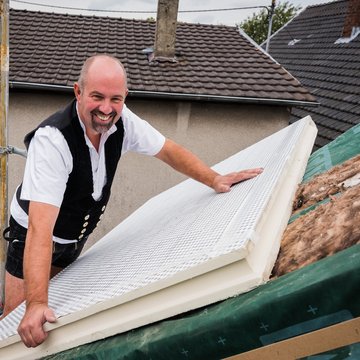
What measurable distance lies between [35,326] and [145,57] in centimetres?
687

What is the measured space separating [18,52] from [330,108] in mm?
5981

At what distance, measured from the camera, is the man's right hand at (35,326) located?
55.0 inches

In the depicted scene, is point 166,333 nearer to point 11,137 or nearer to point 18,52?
point 11,137

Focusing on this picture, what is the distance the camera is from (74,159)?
6.12 feet

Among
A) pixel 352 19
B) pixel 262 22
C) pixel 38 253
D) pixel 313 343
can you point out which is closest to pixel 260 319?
pixel 313 343

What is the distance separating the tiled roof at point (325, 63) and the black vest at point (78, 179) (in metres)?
5.67

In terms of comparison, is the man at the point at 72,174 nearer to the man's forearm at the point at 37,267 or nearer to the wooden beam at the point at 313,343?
the man's forearm at the point at 37,267

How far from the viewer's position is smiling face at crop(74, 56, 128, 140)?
5.82 feet

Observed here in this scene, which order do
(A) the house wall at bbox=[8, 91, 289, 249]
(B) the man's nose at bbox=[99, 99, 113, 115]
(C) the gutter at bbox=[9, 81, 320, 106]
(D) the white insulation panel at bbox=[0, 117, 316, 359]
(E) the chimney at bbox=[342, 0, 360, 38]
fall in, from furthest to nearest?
(E) the chimney at bbox=[342, 0, 360, 38] < (A) the house wall at bbox=[8, 91, 289, 249] < (C) the gutter at bbox=[9, 81, 320, 106] < (B) the man's nose at bbox=[99, 99, 113, 115] < (D) the white insulation panel at bbox=[0, 117, 316, 359]

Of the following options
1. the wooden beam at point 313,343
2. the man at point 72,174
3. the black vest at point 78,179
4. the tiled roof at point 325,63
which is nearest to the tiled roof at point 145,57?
the tiled roof at point 325,63

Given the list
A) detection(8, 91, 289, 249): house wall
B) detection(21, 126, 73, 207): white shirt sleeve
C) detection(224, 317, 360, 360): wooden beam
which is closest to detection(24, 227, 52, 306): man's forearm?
detection(21, 126, 73, 207): white shirt sleeve

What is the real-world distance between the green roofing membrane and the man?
0.39 metres

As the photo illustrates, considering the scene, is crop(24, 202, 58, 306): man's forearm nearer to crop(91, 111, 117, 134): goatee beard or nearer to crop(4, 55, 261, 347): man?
crop(4, 55, 261, 347): man

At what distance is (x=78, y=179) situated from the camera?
6.39 feet
